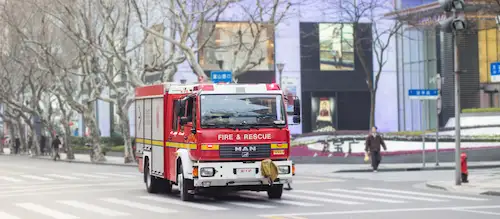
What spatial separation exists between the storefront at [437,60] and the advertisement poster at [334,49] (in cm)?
350

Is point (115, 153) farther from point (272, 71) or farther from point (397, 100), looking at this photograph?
point (397, 100)

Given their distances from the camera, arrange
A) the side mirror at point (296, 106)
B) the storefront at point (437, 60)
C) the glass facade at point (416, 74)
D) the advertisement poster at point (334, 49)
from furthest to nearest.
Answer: the advertisement poster at point (334, 49) → the glass facade at point (416, 74) → the storefront at point (437, 60) → the side mirror at point (296, 106)

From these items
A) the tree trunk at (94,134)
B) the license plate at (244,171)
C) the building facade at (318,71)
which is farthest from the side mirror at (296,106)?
the building facade at (318,71)

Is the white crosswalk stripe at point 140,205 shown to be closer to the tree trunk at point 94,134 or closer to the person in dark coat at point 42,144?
the tree trunk at point 94,134

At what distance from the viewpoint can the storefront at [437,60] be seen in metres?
53.5

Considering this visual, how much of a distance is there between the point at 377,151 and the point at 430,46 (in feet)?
90.9

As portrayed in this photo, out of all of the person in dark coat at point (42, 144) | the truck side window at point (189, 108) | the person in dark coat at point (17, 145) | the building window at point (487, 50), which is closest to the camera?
the truck side window at point (189, 108)

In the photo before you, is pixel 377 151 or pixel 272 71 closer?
pixel 377 151

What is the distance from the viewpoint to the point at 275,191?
21297 millimetres

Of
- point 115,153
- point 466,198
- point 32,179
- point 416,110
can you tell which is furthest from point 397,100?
point 466,198

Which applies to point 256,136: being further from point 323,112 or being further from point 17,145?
point 17,145

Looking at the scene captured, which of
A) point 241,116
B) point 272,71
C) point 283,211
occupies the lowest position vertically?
point 283,211

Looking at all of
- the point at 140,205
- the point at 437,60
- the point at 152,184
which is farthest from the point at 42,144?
the point at 140,205

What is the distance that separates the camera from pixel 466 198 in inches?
820
